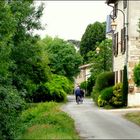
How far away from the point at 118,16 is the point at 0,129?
2295cm

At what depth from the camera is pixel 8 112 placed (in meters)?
27.2

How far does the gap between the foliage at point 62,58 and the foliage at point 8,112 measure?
44773 mm

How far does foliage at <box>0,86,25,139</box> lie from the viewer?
25.8m

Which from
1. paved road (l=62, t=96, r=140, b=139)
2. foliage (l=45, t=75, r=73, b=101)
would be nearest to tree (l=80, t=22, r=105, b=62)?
foliage (l=45, t=75, r=73, b=101)

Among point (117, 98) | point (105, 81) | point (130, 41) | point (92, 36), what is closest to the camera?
point (117, 98)

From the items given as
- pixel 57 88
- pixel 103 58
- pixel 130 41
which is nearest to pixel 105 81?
pixel 130 41

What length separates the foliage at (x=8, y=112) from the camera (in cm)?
2575

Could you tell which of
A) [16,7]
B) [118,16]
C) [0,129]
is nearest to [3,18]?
[0,129]

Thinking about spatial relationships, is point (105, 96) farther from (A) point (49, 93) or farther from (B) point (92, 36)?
(B) point (92, 36)

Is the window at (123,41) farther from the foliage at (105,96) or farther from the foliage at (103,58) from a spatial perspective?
the foliage at (103,58)

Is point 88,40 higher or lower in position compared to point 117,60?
higher

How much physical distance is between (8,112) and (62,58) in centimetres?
4904

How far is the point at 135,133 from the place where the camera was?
78.6ft

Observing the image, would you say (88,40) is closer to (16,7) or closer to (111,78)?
(111,78)
